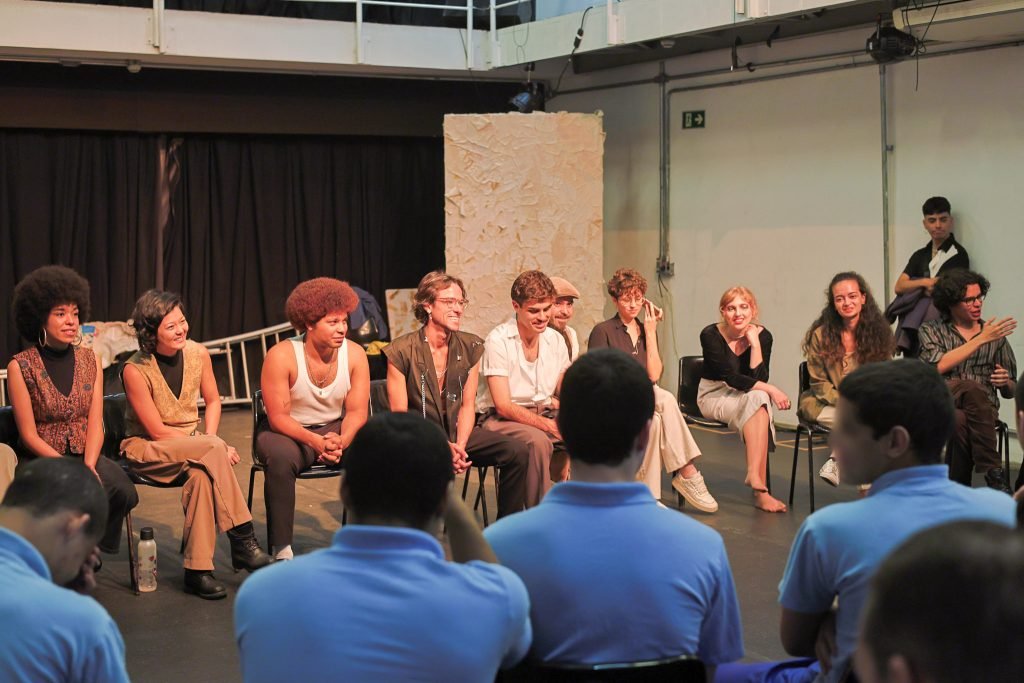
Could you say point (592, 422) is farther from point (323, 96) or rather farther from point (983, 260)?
point (323, 96)

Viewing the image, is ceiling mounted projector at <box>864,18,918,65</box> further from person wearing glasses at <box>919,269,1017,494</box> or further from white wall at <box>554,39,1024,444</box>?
person wearing glasses at <box>919,269,1017,494</box>

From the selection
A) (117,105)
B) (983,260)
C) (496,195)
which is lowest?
(983,260)

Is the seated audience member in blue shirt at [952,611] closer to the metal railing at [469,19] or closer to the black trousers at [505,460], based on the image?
the black trousers at [505,460]

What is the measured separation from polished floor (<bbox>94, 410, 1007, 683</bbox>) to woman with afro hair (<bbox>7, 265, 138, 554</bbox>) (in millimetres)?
435

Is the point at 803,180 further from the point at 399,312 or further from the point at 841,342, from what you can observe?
the point at 399,312

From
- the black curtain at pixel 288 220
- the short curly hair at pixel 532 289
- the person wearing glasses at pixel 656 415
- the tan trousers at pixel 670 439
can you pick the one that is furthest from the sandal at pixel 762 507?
the black curtain at pixel 288 220

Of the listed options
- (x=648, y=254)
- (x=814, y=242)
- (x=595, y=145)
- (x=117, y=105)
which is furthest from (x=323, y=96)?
(x=814, y=242)

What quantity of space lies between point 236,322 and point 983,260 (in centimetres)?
558

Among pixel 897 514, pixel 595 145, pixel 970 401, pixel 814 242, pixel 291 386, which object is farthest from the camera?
pixel 595 145

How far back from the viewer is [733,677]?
229 centimetres

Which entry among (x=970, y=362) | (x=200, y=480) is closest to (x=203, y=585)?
(x=200, y=480)

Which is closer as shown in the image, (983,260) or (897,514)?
(897,514)

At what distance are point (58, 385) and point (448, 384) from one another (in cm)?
157

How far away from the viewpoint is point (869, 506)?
2.06 metres
